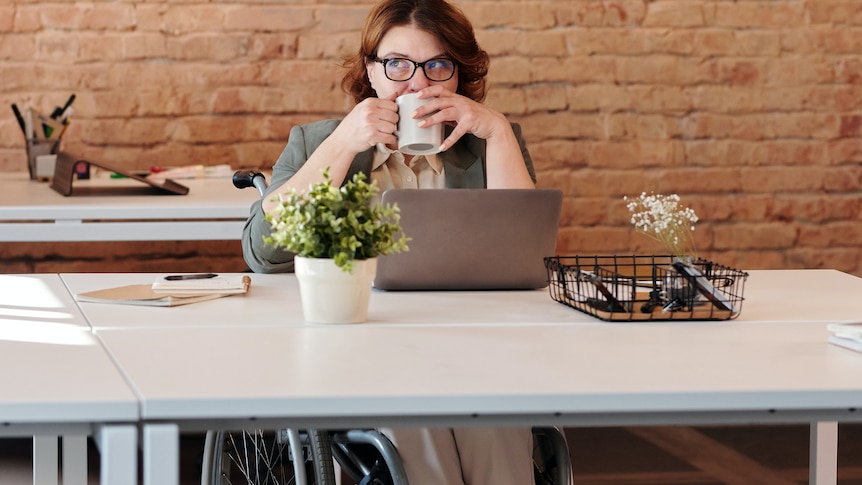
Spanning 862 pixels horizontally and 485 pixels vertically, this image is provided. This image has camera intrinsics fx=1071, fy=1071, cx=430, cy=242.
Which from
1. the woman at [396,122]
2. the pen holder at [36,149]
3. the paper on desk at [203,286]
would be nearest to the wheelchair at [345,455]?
the woman at [396,122]

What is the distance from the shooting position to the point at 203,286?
1624 millimetres

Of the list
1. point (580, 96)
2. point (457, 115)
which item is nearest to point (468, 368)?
point (457, 115)

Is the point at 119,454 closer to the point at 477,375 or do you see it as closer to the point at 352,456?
the point at 477,375

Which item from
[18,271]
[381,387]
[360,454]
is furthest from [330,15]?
[381,387]

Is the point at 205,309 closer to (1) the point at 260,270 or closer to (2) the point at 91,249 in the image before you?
(1) the point at 260,270

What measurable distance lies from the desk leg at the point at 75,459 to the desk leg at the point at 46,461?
0.13m

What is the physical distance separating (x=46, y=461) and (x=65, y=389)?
2.54 ft

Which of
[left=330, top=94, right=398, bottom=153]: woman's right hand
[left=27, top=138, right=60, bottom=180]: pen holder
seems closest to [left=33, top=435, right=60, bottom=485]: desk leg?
[left=330, top=94, right=398, bottom=153]: woman's right hand

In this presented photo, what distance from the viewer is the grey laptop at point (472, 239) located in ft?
5.18

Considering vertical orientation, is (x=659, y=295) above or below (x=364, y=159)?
below

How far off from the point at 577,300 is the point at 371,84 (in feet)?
2.90

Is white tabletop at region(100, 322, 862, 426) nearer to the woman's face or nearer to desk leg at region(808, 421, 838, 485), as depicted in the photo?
desk leg at region(808, 421, 838, 485)

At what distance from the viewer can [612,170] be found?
370 centimetres

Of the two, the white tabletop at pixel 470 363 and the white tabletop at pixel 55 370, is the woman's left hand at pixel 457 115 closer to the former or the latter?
the white tabletop at pixel 470 363
